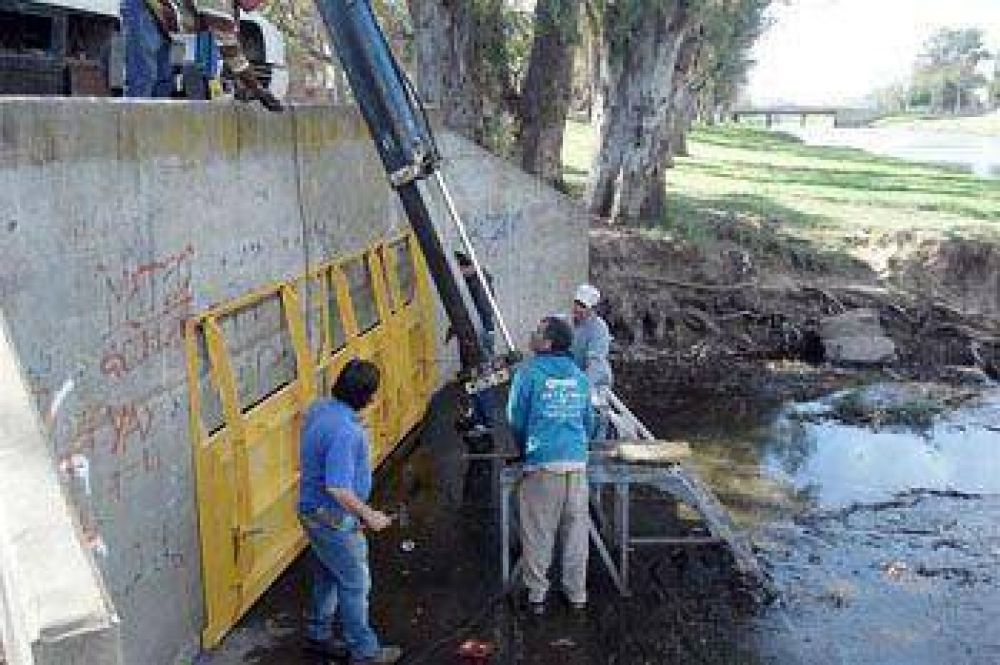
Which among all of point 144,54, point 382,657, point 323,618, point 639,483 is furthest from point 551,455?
point 144,54

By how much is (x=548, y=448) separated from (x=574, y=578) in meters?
0.99

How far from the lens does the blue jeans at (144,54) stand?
400 inches

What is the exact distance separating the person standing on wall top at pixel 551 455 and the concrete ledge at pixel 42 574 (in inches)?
227

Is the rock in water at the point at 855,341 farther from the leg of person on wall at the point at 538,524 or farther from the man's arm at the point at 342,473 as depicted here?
the man's arm at the point at 342,473

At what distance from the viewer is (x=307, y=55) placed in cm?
4291

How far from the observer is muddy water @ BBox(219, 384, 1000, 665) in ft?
29.6

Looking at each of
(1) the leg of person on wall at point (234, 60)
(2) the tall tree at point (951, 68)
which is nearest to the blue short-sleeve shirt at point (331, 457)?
(1) the leg of person on wall at point (234, 60)

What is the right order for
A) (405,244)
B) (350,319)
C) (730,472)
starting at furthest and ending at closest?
(405,244) < (730,472) < (350,319)

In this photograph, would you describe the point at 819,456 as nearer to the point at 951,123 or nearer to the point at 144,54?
the point at 144,54

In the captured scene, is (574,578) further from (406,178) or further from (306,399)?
(406,178)

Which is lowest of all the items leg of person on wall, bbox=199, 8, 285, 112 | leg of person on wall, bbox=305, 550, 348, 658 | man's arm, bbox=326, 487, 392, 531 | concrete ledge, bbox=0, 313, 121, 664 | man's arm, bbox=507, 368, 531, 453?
leg of person on wall, bbox=305, 550, 348, 658

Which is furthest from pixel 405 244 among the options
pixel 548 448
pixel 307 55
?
pixel 307 55

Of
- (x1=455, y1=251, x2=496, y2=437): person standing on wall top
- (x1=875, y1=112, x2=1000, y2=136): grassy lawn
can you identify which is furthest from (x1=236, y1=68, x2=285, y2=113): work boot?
(x1=875, y1=112, x2=1000, y2=136): grassy lawn

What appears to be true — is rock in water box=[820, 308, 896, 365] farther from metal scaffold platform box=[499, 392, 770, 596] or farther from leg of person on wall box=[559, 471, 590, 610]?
leg of person on wall box=[559, 471, 590, 610]
